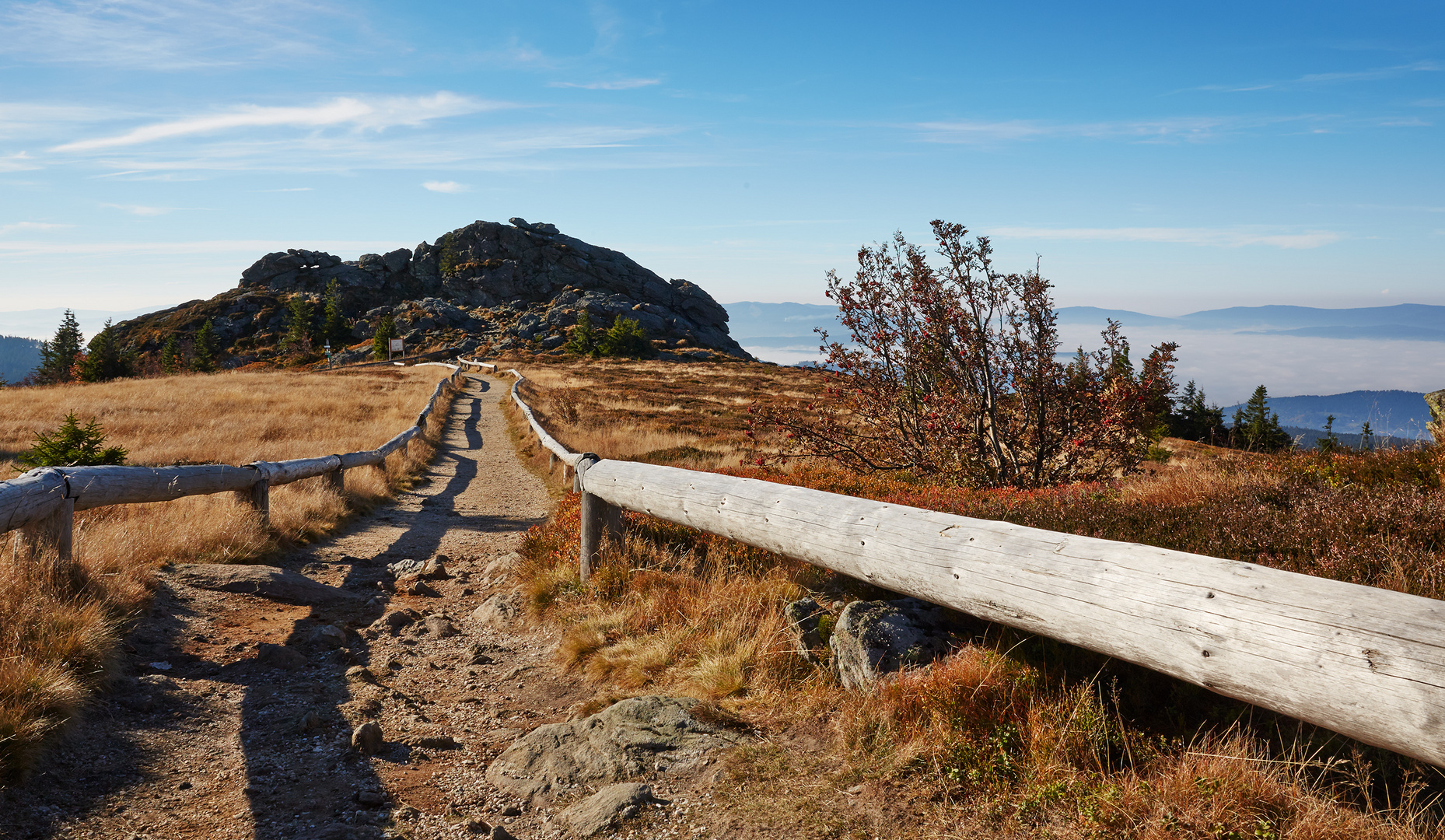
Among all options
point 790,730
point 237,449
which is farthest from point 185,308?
point 790,730

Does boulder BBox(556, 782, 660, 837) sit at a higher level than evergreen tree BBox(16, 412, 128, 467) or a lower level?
lower

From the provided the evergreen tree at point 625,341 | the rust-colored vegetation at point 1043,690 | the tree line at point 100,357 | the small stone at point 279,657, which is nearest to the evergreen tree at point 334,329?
the tree line at point 100,357

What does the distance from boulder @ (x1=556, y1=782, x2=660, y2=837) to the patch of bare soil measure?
58 millimetres

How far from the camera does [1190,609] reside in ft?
8.41

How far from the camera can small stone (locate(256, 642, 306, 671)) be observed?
5.18 meters

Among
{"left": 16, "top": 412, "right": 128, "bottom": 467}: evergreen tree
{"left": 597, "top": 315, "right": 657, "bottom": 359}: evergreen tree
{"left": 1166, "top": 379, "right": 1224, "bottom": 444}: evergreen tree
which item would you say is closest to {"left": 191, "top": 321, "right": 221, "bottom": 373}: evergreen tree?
{"left": 597, "top": 315, "right": 657, "bottom": 359}: evergreen tree

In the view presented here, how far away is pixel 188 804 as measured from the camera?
3398mm

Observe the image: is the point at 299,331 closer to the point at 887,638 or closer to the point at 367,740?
the point at 367,740

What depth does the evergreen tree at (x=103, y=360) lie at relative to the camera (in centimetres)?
6053

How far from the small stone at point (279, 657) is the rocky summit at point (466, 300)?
83342 millimetres

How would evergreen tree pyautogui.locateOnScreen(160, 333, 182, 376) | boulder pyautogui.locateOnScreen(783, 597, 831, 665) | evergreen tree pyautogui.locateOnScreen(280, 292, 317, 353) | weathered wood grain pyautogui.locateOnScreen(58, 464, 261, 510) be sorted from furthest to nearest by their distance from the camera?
evergreen tree pyautogui.locateOnScreen(280, 292, 317, 353)
evergreen tree pyautogui.locateOnScreen(160, 333, 182, 376)
weathered wood grain pyautogui.locateOnScreen(58, 464, 261, 510)
boulder pyautogui.locateOnScreen(783, 597, 831, 665)

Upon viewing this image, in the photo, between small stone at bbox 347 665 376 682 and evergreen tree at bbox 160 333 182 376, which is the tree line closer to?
evergreen tree at bbox 160 333 182 376

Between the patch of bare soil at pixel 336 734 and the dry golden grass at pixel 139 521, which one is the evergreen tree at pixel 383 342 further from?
the patch of bare soil at pixel 336 734

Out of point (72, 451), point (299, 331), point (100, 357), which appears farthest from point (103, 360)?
point (72, 451)
